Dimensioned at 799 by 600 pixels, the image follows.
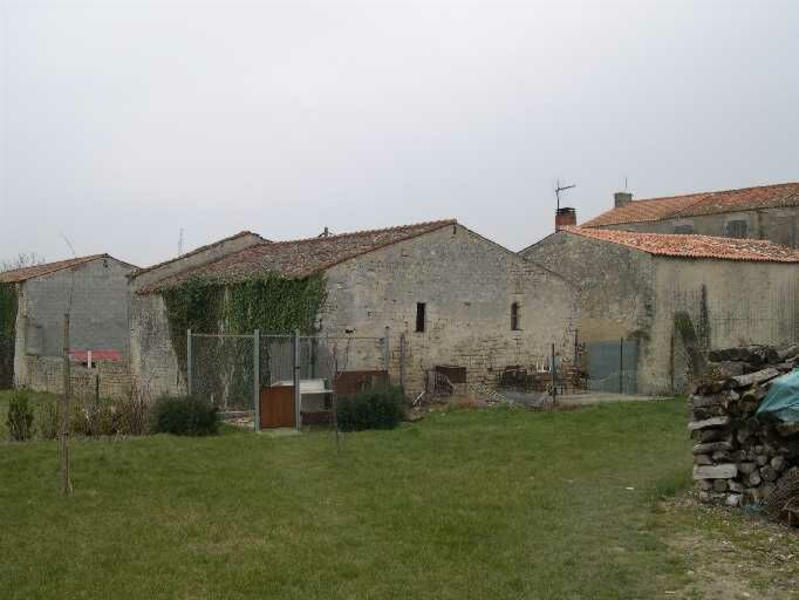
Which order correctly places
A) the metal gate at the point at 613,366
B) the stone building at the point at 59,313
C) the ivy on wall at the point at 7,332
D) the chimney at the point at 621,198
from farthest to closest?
1. the chimney at the point at 621,198
2. the ivy on wall at the point at 7,332
3. the stone building at the point at 59,313
4. the metal gate at the point at 613,366

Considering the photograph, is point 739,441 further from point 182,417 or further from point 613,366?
point 613,366

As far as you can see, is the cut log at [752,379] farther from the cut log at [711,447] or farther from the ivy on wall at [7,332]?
the ivy on wall at [7,332]

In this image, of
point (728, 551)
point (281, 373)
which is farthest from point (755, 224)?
point (728, 551)

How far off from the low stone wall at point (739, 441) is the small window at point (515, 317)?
12.9 m

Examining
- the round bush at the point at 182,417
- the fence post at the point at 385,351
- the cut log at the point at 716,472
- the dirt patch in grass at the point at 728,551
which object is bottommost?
the dirt patch in grass at the point at 728,551

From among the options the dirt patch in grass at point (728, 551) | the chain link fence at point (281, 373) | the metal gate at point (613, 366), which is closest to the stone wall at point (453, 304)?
the chain link fence at point (281, 373)

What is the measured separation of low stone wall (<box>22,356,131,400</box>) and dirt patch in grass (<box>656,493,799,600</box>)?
21227 mm

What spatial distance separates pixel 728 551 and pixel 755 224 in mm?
33997

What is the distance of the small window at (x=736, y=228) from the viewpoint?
3925 centimetres

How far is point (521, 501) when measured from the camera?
34.1 ft

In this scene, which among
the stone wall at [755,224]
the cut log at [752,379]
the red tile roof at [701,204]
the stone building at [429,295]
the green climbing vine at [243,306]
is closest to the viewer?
the cut log at [752,379]

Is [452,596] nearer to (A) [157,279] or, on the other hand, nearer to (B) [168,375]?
(B) [168,375]

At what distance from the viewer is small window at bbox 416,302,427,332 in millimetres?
22266

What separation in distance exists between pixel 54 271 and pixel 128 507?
25.7 meters
